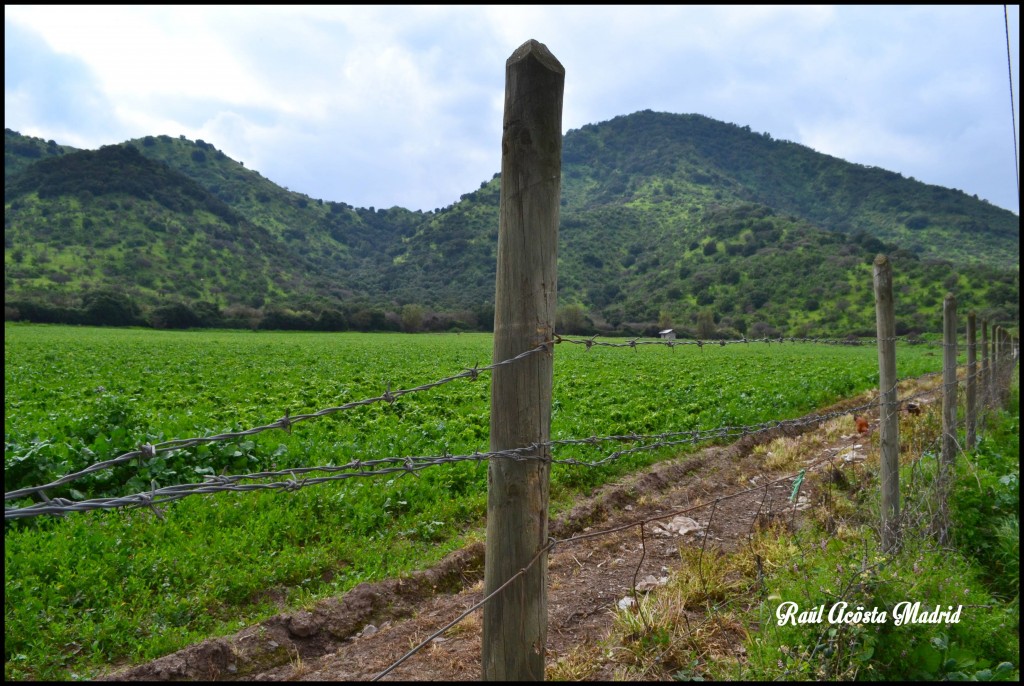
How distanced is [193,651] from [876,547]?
5.34 m

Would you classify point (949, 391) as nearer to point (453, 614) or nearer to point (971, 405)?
point (971, 405)

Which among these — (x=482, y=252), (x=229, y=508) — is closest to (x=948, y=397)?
(x=229, y=508)

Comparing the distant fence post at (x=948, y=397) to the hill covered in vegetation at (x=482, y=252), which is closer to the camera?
the distant fence post at (x=948, y=397)

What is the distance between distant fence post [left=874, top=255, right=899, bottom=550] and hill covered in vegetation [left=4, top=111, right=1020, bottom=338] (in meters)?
47.6

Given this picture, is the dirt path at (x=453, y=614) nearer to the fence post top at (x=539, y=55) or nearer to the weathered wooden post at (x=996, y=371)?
the fence post top at (x=539, y=55)

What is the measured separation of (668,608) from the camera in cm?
402

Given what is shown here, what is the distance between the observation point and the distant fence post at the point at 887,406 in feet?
16.7

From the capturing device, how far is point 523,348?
2594 millimetres

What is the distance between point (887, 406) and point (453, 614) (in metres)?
4.11

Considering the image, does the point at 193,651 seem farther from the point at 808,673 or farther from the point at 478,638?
the point at 808,673

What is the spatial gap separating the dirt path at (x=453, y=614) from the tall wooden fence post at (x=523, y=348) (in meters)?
1.14

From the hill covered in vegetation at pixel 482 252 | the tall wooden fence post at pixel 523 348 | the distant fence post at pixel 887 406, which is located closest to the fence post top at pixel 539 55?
the tall wooden fence post at pixel 523 348

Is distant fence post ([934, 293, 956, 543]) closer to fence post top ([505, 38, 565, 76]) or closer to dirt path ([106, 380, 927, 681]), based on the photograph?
dirt path ([106, 380, 927, 681])

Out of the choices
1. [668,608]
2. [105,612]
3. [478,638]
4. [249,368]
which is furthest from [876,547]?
[249,368]
